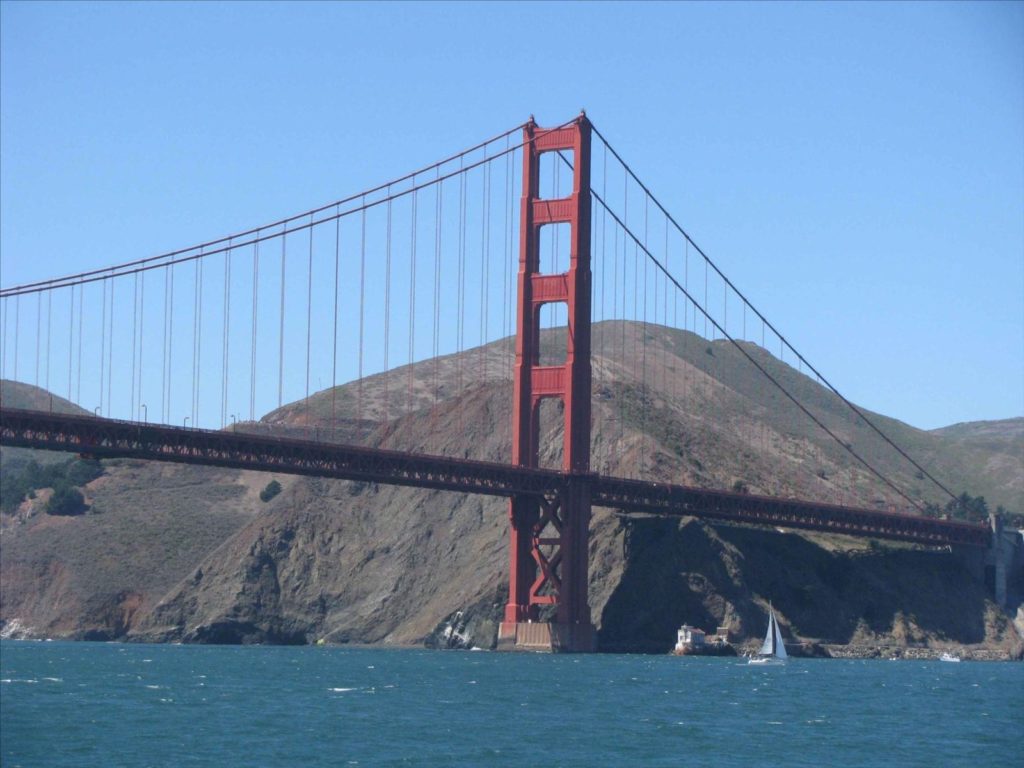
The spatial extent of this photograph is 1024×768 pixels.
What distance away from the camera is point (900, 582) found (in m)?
108

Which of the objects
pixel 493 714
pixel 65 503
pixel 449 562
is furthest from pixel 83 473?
pixel 493 714

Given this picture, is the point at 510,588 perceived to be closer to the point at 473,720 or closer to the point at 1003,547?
the point at 1003,547

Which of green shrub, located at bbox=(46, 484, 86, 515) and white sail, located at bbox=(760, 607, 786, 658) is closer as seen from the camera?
white sail, located at bbox=(760, 607, 786, 658)

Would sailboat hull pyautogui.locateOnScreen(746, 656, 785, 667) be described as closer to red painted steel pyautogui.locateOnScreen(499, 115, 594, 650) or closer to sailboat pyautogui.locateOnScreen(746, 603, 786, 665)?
sailboat pyautogui.locateOnScreen(746, 603, 786, 665)

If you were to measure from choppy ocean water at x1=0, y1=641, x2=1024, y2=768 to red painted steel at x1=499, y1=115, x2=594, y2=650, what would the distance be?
6.43m

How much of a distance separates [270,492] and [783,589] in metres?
45.9

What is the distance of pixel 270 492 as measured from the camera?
13712cm

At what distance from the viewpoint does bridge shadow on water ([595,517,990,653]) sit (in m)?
98.8

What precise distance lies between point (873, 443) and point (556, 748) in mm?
156175

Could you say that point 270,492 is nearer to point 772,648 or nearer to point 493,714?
point 772,648

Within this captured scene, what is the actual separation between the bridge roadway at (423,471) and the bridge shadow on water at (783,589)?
102 inches

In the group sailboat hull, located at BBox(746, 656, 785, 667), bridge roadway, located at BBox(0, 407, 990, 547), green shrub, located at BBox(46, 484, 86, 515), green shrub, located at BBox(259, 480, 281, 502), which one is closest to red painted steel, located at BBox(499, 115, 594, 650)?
bridge roadway, located at BBox(0, 407, 990, 547)

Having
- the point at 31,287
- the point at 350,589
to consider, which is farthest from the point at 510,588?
the point at 31,287

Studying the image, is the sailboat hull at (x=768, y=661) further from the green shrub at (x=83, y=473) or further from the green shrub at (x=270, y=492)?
the green shrub at (x=83, y=473)
